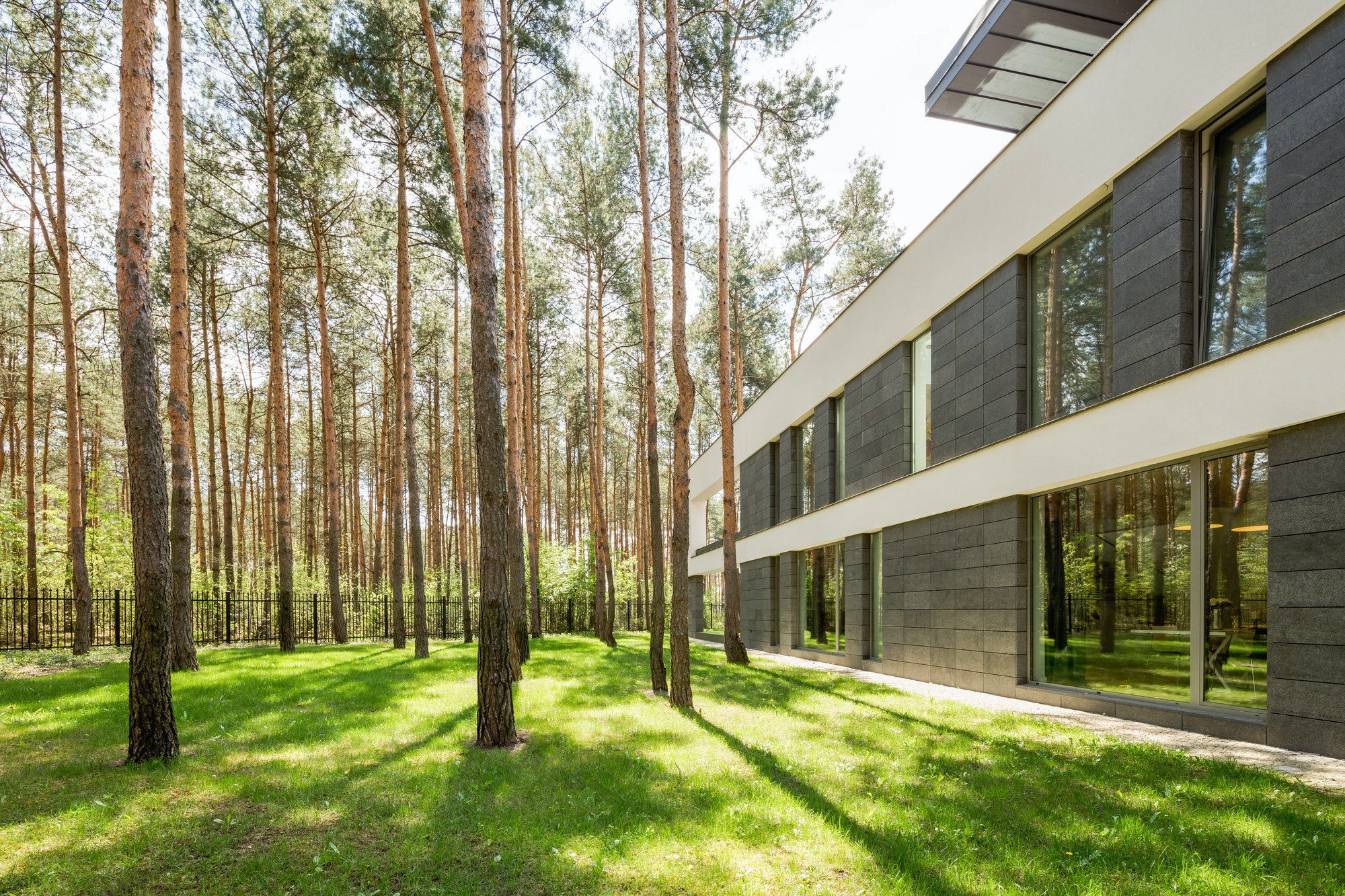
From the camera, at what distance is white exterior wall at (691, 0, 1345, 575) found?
18.8 ft

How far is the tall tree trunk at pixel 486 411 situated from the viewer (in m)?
6.09

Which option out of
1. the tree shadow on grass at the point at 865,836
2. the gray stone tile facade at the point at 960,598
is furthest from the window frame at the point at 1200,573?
the tree shadow on grass at the point at 865,836

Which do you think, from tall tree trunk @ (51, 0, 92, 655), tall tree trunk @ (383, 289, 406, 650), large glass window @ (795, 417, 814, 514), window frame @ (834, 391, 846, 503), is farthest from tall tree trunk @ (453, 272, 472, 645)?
window frame @ (834, 391, 846, 503)

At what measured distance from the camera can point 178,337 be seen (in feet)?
34.9

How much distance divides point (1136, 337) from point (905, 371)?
5.31m

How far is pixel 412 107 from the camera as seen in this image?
1330 cm

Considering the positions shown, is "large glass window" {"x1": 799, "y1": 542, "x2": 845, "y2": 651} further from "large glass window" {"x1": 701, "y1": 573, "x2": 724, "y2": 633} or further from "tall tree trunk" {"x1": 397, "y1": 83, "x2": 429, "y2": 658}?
"large glass window" {"x1": 701, "y1": 573, "x2": 724, "y2": 633}

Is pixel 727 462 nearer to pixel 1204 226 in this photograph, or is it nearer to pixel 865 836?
pixel 1204 226

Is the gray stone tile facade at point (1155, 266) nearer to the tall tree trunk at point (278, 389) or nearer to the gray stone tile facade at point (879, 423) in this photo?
the gray stone tile facade at point (879, 423)

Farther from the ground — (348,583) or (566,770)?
(566,770)

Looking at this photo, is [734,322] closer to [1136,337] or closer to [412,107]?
[412,107]

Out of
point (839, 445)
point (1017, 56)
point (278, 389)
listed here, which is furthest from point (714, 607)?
point (1017, 56)

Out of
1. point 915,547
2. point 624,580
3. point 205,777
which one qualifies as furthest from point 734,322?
point 205,777

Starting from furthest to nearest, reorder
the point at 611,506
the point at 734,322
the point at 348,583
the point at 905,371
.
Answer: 1. the point at 611,506
2. the point at 348,583
3. the point at 734,322
4. the point at 905,371
